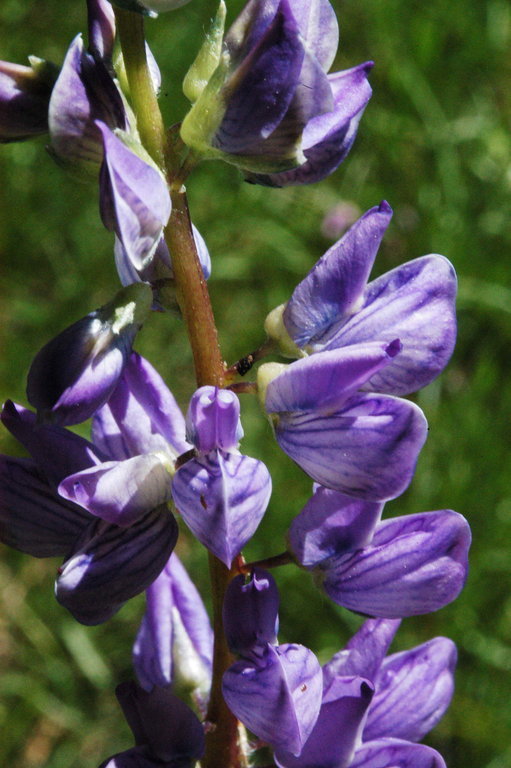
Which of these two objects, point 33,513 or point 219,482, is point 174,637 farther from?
point 219,482

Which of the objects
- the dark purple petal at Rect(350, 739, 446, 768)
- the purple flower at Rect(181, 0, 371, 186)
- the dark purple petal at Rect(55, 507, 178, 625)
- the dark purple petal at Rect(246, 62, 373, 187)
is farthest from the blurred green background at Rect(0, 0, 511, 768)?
the purple flower at Rect(181, 0, 371, 186)

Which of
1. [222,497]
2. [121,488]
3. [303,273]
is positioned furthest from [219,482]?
[303,273]

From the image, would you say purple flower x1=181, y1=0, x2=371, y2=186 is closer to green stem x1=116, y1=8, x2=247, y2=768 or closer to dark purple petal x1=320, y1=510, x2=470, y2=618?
green stem x1=116, y1=8, x2=247, y2=768

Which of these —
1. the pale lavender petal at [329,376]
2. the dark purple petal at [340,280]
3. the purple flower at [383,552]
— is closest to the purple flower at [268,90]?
the dark purple petal at [340,280]

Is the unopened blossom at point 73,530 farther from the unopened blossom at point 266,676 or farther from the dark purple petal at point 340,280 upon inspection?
the dark purple petal at point 340,280

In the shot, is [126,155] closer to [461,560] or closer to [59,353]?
[59,353]

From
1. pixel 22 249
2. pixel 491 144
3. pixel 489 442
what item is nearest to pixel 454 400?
pixel 489 442
